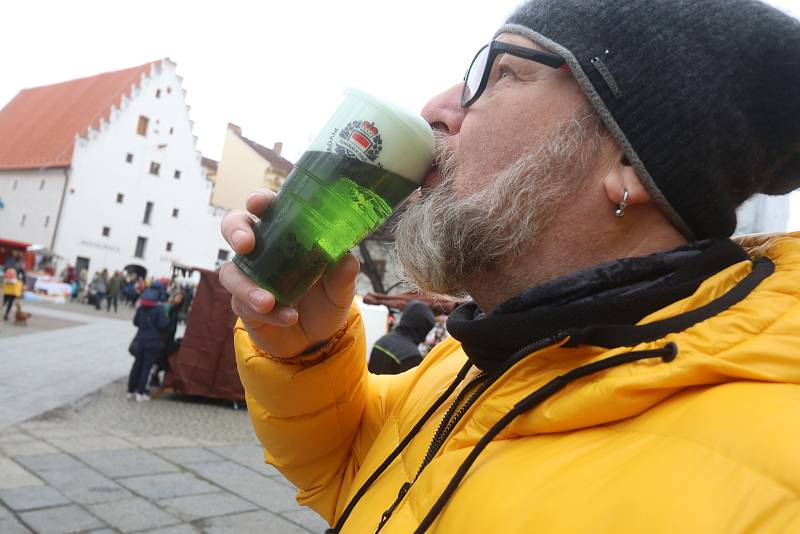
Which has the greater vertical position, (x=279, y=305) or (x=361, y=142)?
(x=361, y=142)

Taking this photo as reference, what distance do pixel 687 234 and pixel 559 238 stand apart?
0.25m

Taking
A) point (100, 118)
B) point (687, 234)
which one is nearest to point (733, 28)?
point (687, 234)

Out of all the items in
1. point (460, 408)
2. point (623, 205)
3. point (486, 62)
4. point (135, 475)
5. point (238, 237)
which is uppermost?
point (486, 62)

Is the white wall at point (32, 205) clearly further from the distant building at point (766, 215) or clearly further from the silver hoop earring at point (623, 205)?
the silver hoop earring at point (623, 205)

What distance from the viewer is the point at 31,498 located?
396 cm

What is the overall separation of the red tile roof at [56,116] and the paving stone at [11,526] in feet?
108

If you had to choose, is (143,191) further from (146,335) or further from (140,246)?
(146,335)

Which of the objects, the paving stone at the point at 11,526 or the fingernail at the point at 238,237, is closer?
the fingernail at the point at 238,237

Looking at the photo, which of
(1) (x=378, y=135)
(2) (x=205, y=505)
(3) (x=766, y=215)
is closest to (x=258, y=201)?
(1) (x=378, y=135)

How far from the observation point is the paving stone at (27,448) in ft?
16.3

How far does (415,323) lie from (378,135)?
4.29 metres

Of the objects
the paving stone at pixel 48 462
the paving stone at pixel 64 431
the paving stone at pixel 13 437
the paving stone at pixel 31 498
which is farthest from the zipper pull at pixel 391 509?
the paving stone at pixel 64 431

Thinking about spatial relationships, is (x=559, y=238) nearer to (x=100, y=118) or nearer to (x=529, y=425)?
(x=529, y=425)

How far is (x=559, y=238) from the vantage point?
115cm
